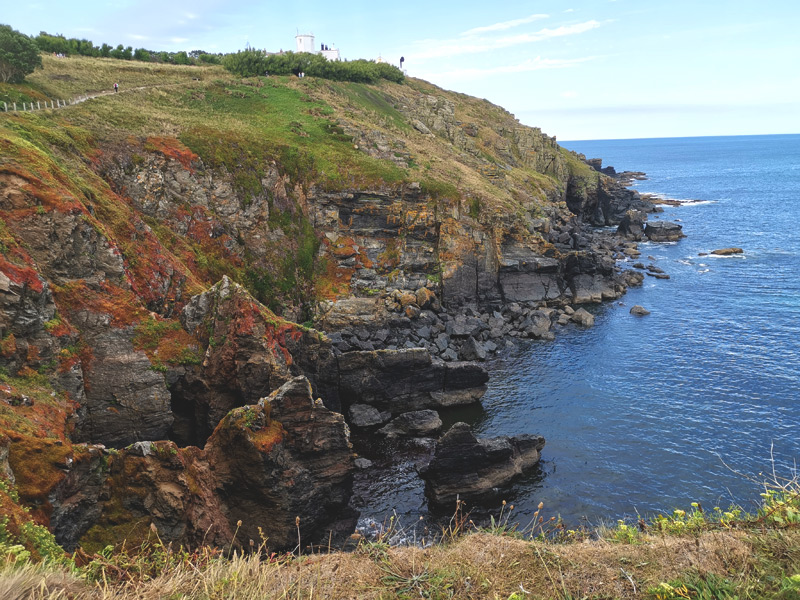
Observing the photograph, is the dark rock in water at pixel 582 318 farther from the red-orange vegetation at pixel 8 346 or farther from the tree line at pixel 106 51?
the tree line at pixel 106 51

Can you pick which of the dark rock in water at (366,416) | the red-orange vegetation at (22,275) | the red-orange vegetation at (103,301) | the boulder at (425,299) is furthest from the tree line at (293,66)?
the red-orange vegetation at (22,275)

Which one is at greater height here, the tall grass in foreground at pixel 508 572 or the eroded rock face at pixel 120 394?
the tall grass in foreground at pixel 508 572

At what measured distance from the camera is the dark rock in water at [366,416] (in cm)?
3866

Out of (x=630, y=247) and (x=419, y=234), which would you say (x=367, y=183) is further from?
(x=630, y=247)

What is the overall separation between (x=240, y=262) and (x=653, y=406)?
40920mm

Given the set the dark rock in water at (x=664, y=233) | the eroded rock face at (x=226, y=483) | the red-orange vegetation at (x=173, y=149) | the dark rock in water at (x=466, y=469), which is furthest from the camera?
the dark rock in water at (x=664, y=233)

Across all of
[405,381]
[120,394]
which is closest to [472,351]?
[405,381]

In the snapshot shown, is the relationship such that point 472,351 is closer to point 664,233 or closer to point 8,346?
point 8,346

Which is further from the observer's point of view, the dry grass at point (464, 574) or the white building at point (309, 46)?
the white building at point (309, 46)

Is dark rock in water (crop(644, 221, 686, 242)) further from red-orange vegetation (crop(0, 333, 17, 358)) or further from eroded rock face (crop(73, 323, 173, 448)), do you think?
red-orange vegetation (crop(0, 333, 17, 358))

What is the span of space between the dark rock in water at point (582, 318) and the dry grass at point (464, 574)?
49.8 m

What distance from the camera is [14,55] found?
49.2 m

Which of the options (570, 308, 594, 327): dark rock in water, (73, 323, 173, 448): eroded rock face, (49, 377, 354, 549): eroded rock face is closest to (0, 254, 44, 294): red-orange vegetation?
(73, 323, 173, 448): eroded rock face

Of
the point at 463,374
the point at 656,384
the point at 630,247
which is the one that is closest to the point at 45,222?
the point at 463,374
